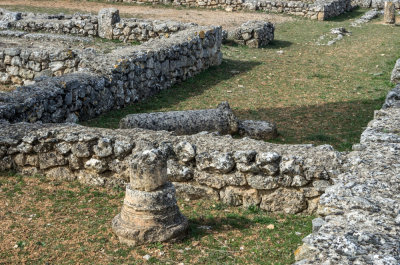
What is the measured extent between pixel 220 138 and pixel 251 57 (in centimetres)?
1172

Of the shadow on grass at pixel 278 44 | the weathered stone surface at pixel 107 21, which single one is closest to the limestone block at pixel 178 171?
the weathered stone surface at pixel 107 21

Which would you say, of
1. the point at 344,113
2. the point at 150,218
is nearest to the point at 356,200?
the point at 150,218

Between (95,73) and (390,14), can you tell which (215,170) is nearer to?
(95,73)

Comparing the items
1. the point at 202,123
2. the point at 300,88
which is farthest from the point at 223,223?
the point at 300,88

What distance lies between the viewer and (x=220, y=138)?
8352mm

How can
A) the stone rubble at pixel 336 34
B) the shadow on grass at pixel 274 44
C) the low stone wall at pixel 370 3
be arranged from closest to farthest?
the shadow on grass at pixel 274 44 → the stone rubble at pixel 336 34 → the low stone wall at pixel 370 3

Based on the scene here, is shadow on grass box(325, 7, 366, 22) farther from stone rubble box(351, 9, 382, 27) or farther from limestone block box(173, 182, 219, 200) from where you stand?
limestone block box(173, 182, 219, 200)

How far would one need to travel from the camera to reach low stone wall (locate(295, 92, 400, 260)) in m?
Result: 4.75

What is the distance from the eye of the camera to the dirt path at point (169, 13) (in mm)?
26105

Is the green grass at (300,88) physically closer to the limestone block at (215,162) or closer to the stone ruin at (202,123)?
the stone ruin at (202,123)

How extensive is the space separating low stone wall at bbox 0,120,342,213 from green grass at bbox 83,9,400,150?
11.0ft

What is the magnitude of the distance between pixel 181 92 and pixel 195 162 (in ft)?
24.5

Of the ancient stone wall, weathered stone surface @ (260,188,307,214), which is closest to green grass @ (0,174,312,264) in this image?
weathered stone surface @ (260,188,307,214)

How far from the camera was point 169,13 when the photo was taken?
27.5 meters
